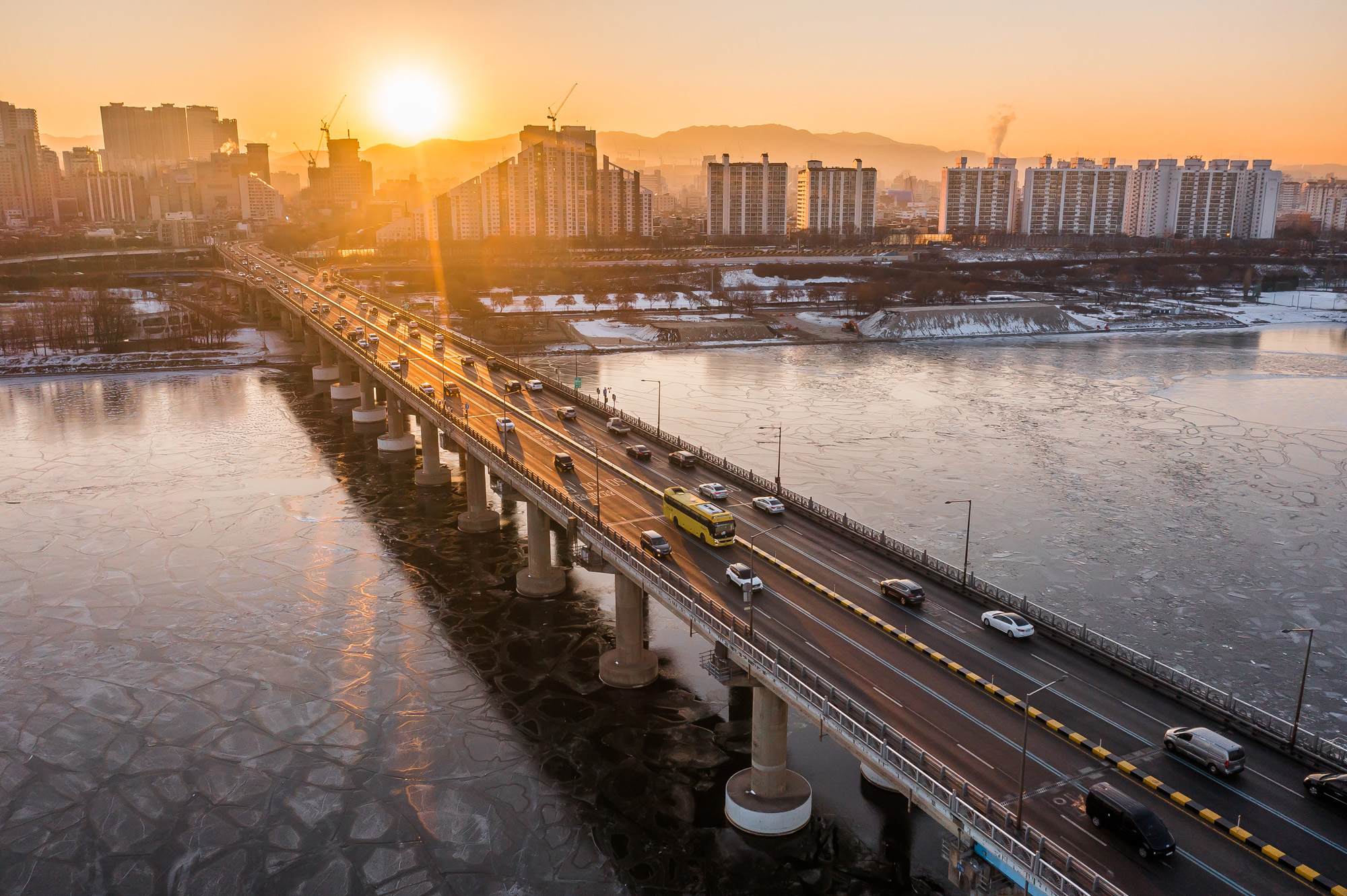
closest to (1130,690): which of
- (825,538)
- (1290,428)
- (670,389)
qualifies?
(825,538)

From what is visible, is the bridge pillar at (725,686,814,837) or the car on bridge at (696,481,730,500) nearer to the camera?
the bridge pillar at (725,686,814,837)

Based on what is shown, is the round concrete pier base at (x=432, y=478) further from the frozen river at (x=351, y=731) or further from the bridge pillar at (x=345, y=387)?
the bridge pillar at (x=345, y=387)

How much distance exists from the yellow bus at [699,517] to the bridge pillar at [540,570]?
9295 millimetres

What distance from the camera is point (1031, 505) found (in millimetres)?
60781

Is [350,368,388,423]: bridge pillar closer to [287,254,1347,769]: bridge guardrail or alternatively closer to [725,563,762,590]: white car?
[287,254,1347,769]: bridge guardrail

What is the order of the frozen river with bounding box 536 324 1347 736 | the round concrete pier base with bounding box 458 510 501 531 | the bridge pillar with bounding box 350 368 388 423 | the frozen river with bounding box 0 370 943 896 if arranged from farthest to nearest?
the bridge pillar with bounding box 350 368 388 423, the round concrete pier base with bounding box 458 510 501 531, the frozen river with bounding box 536 324 1347 736, the frozen river with bounding box 0 370 943 896

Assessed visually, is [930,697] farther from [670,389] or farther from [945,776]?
[670,389]

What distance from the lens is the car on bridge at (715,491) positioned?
4425 cm

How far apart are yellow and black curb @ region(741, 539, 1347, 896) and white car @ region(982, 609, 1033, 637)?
274cm

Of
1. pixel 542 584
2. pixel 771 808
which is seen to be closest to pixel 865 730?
pixel 771 808

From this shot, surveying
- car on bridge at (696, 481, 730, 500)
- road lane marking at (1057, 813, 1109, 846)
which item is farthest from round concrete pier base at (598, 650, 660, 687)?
road lane marking at (1057, 813, 1109, 846)

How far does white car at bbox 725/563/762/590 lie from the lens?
33250 millimetres

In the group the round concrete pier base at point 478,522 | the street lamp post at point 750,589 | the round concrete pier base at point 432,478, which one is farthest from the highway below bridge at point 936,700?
the round concrete pier base at point 432,478

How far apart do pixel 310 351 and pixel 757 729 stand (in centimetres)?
10840
